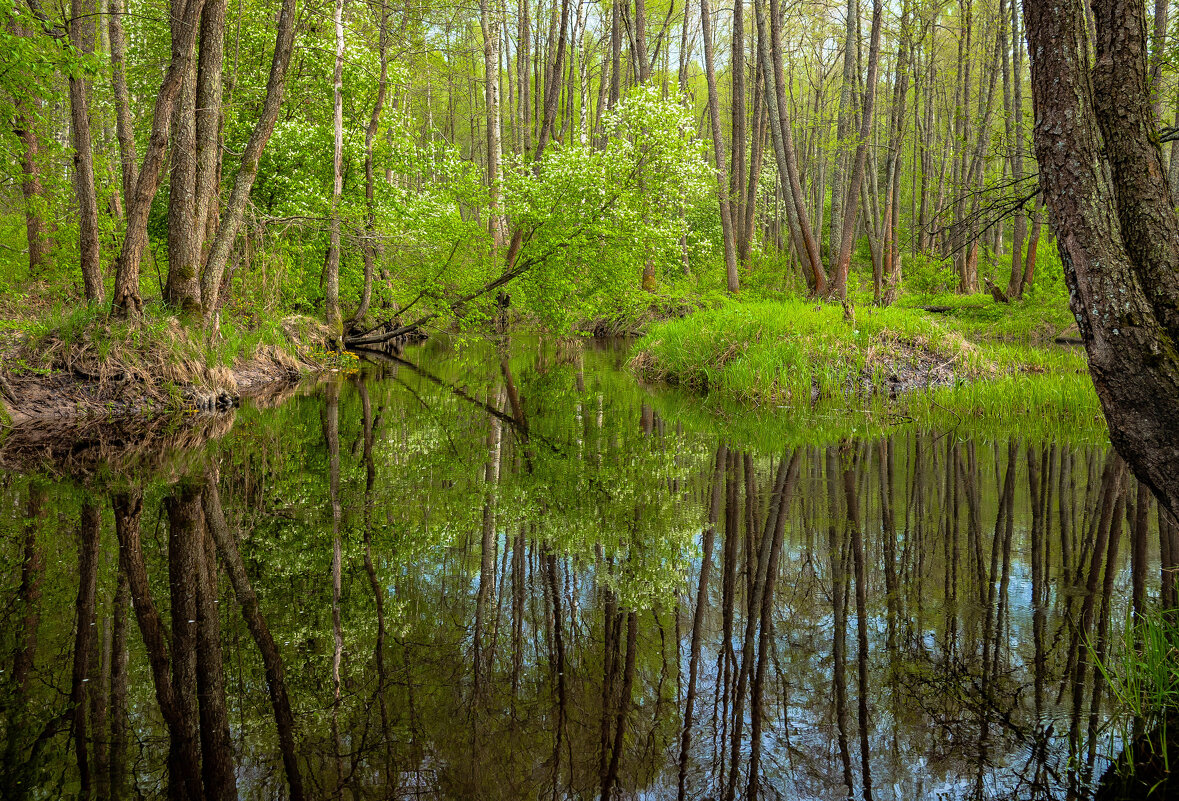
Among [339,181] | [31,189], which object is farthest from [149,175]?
[31,189]

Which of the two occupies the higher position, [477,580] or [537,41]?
[537,41]

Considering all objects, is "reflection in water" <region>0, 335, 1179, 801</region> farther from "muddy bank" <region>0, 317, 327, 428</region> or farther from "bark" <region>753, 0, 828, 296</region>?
"bark" <region>753, 0, 828, 296</region>

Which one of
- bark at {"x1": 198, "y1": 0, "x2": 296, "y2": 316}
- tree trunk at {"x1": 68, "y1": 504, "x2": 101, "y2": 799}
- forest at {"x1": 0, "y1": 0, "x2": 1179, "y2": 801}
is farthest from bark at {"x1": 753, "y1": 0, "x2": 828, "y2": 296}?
tree trunk at {"x1": 68, "y1": 504, "x2": 101, "y2": 799}

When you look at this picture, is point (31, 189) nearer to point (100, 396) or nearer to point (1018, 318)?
point (100, 396)

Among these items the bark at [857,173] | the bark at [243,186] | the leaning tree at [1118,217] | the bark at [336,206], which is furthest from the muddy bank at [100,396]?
the bark at [857,173]

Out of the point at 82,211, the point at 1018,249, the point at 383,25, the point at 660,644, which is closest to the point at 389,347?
the point at 383,25

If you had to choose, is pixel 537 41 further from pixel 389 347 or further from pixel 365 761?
pixel 365 761

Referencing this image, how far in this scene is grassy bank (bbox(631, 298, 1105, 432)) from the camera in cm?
821

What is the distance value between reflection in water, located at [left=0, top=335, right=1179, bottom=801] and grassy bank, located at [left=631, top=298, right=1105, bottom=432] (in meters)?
2.35

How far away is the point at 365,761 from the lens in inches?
87.4

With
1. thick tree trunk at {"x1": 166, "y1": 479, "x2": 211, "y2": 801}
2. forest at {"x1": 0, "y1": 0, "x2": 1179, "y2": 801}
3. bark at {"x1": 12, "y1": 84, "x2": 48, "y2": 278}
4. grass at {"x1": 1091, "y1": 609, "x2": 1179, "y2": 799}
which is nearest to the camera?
grass at {"x1": 1091, "y1": 609, "x2": 1179, "y2": 799}

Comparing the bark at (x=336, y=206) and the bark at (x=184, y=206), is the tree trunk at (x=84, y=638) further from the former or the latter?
the bark at (x=336, y=206)

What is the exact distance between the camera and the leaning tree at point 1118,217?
2607 mm

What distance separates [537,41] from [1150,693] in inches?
1137
